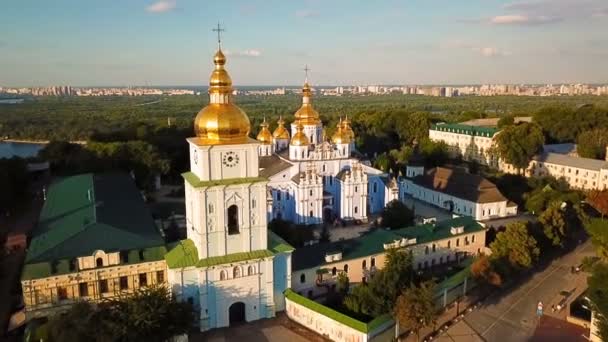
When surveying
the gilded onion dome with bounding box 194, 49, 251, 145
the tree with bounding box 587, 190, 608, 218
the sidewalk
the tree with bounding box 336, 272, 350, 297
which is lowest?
the sidewalk

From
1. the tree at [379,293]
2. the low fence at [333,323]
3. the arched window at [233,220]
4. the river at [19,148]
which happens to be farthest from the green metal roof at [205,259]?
the river at [19,148]

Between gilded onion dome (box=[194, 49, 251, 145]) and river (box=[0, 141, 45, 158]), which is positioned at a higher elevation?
gilded onion dome (box=[194, 49, 251, 145])

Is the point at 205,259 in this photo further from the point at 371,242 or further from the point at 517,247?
the point at 517,247

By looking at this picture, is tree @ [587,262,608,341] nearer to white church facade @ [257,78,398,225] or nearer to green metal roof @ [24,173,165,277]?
green metal roof @ [24,173,165,277]

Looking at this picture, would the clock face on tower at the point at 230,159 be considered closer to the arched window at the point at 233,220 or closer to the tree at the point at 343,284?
the arched window at the point at 233,220

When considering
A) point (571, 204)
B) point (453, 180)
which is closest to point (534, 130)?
point (453, 180)

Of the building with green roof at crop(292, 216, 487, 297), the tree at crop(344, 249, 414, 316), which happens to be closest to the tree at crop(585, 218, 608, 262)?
the building with green roof at crop(292, 216, 487, 297)
